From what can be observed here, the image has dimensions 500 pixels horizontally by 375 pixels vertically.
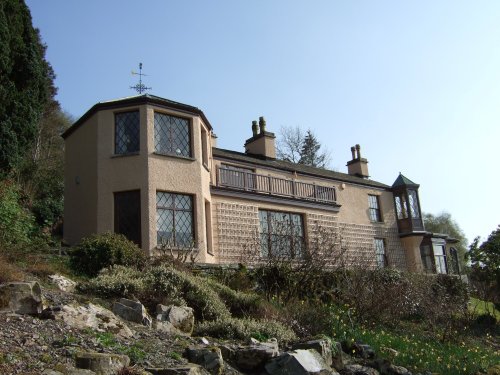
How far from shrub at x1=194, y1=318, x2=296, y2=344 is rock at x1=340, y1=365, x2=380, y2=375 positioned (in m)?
1.12

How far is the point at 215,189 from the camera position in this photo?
20297 millimetres

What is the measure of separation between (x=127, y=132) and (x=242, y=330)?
35.2ft

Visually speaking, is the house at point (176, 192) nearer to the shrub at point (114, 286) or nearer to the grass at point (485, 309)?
the grass at point (485, 309)

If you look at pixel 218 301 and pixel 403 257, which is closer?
pixel 218 301

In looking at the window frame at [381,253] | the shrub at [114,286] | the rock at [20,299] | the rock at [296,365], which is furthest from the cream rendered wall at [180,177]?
the window frame at [381,253]

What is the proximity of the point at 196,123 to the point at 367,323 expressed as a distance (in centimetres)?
941

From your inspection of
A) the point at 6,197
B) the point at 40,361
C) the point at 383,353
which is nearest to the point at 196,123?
the point at 6,197

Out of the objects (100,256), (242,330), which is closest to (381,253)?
(100,256)

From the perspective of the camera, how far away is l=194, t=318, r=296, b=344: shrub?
9.39 metres

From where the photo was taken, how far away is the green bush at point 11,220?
1244 centimetres

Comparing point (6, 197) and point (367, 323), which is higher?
point (6, 197)

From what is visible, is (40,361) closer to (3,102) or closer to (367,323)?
(367,323)

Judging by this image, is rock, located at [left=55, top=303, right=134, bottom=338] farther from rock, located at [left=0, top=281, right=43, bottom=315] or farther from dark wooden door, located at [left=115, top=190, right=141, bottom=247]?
dark wooden door, located at [left=115, top=190, right=141, bottom=247]

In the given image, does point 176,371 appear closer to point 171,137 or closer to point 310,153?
point 171,137
